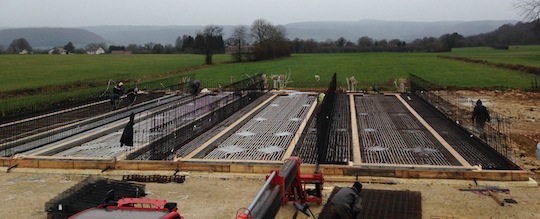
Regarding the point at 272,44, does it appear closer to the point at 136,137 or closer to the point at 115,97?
the point at 115,97

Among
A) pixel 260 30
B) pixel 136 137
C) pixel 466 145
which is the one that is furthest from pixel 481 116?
pixel 260 30

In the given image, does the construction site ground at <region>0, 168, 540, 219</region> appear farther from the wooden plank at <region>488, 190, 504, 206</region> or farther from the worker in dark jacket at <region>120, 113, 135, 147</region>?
the worker in dark jacket at <region>120, 113, 135, 147</region>

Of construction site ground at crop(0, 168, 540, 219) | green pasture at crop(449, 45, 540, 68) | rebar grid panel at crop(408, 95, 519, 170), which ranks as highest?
green pasture at crop(449, 45, 540, 68)

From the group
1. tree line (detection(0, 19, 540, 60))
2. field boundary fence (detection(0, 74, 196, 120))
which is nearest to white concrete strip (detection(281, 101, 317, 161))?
field boundary fence (detection(0, 74, 196, 120))

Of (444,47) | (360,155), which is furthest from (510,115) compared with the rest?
(444,47)

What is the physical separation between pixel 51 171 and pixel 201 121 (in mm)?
5335

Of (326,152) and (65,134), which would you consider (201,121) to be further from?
(326,152)

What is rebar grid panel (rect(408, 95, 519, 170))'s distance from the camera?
9.48 metres

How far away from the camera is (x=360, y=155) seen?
10219 mm

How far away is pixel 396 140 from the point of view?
1185 centimetres

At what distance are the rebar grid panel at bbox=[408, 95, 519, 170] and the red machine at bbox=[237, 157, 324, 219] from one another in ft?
12.9

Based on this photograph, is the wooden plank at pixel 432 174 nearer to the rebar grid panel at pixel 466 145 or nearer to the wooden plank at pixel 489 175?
the wooden plank at pixel 489 175

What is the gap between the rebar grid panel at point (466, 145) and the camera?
9479 mm

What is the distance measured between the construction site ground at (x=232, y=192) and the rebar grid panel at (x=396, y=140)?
1.33 m
